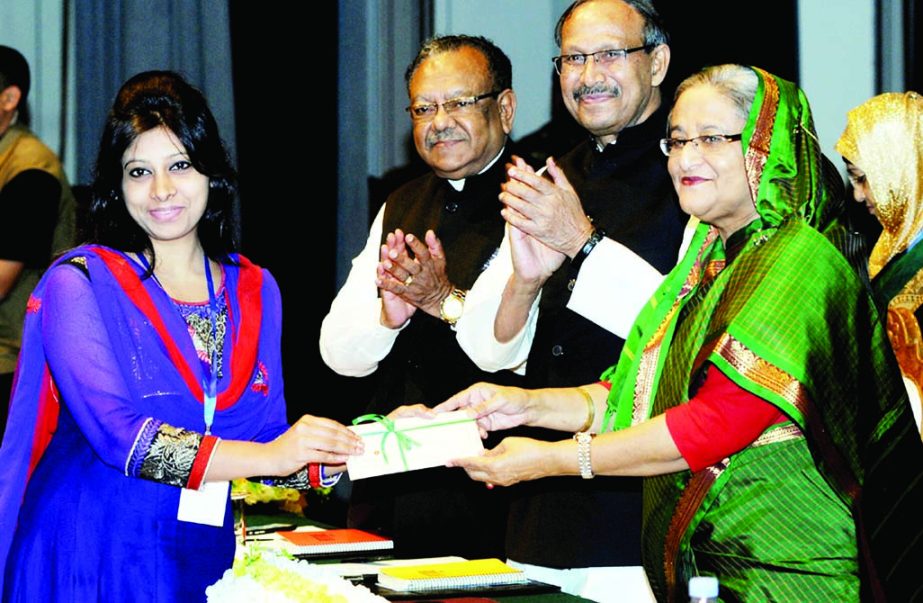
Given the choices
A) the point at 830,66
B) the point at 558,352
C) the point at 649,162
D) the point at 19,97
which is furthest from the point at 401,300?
the point at 19,97

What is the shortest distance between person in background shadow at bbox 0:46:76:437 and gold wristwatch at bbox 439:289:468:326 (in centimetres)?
201

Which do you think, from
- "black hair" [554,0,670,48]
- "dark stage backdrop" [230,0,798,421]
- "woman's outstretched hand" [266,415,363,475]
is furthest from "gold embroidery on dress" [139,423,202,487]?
"dark stage backdrop" [230,0,798,421]

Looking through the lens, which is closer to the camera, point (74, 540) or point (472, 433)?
point (74, 540)

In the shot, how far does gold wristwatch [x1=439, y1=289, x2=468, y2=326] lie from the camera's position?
3.58 m

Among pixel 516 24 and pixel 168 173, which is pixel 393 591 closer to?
pixel 168 173

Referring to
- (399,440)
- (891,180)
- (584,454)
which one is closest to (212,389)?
(399,440)

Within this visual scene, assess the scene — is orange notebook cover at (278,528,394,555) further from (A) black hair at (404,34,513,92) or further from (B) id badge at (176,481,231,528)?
(A) black hair at (404,34,513,92)

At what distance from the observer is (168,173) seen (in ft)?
8.41

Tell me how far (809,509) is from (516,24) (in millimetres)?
4043

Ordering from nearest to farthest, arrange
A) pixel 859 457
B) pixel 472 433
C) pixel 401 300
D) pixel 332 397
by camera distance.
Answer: pixel 859 457 → pixel 472 433 → pixel 401 300 → pixel 332 397

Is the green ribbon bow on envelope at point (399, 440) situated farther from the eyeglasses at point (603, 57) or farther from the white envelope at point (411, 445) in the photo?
the eyeglasses at point (603, 57)

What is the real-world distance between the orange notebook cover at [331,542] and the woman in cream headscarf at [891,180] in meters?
1.43

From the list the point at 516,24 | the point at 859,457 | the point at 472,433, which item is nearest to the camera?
the point at 859,457

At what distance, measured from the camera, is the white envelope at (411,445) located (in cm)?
267
